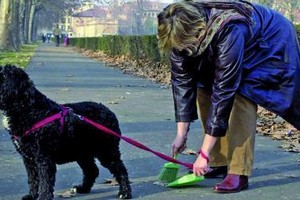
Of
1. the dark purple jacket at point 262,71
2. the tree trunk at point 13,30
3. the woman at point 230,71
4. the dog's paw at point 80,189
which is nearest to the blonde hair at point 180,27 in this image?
the woman at point 230,71

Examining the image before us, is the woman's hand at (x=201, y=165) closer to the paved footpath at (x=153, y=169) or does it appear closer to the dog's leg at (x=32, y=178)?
the paved footpath at (x=153, y=169)

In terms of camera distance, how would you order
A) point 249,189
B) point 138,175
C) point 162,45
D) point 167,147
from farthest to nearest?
point 167,147 → point 138,175 → point 249,189 → point 162,45

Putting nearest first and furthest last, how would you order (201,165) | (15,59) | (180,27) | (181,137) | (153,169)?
(180,27), (201,165), (181,137), (153,169), (15,59)

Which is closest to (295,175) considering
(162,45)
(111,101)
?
(162,45)

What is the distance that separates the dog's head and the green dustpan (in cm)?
173

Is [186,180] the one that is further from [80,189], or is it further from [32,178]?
[32,178]

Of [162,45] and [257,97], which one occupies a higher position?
[162,45]

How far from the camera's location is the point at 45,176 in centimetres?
466

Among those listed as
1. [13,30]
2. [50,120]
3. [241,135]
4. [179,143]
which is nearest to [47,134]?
[50,120]

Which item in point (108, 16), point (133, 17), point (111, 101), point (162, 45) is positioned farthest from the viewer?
point (108, 16)

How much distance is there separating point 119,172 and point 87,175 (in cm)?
38

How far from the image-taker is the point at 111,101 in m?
12.2

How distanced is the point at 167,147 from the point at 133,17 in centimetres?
11078

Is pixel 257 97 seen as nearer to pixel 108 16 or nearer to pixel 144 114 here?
pixel 144 114
